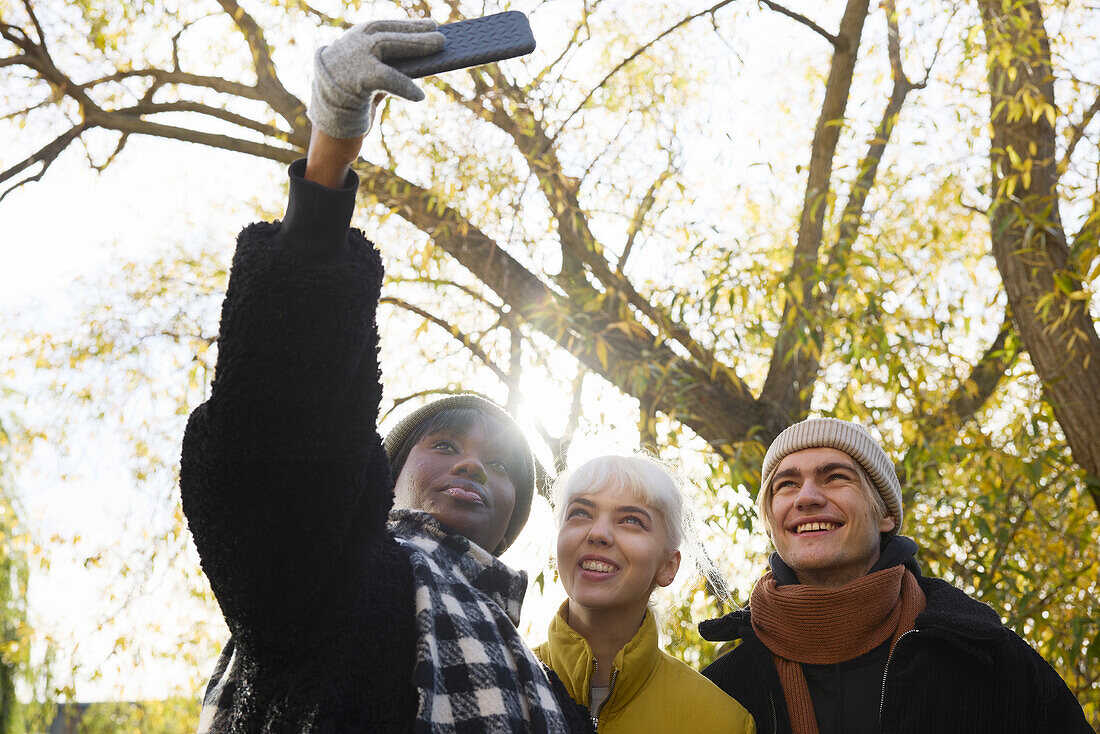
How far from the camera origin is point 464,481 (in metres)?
1.65

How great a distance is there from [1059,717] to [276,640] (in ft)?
5.12

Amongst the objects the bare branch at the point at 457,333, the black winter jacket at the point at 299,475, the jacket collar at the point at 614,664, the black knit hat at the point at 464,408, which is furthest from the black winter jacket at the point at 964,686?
the bare branch at the point at 457,333

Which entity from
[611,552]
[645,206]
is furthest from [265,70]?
[611,552]

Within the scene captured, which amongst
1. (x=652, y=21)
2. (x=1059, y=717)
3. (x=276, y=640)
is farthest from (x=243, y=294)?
(x=652, y=21)

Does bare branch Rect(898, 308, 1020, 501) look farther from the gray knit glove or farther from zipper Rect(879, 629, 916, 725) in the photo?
the gray knit glove

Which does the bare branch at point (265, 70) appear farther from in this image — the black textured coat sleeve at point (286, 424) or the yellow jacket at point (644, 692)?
the black textured coat sleeve at point (286, 424)

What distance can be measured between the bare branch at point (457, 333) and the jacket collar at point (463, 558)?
115 inches

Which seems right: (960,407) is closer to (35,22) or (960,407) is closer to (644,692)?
(644,692)

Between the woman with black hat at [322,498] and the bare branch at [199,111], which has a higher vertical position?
the bare branch at [199,111]

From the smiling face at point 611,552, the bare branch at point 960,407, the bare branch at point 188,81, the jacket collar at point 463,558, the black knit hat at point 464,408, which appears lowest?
the jacket collar at point 463,558

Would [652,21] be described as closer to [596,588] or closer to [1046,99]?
[1046,99]

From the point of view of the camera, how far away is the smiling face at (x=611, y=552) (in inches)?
77.0

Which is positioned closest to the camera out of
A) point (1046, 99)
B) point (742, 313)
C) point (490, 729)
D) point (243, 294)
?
point (243, 294)

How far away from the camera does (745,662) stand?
2.20 meters
